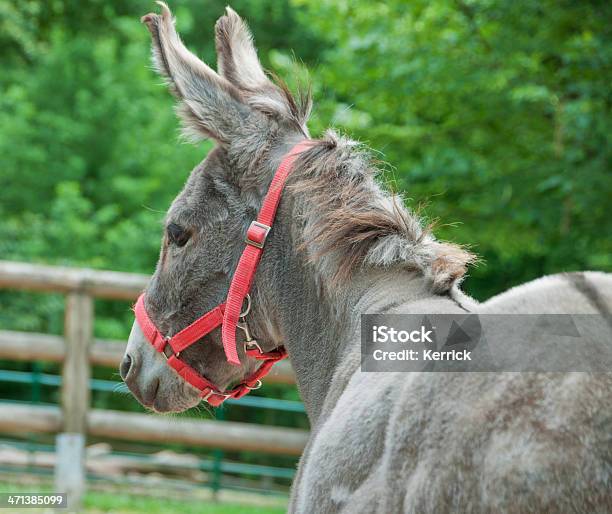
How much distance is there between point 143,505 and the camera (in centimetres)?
660

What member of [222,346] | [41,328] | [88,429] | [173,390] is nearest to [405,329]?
[222,346]

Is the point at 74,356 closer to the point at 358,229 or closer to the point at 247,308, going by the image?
the point at 247,308

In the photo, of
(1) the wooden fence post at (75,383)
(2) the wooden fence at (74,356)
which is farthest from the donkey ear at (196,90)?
(1) the wooden fence post at (75,383)

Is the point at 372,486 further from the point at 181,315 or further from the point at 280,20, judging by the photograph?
the point at 280,20

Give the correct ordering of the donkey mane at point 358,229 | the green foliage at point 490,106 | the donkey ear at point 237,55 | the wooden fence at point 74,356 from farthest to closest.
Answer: the wooden fence at point 74,356 < the green foliage at point 490,106 < the donkey ear at point 237,55 < the donkey mane at point 358,229

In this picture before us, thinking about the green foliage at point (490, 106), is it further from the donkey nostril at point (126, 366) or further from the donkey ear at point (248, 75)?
the donkey nostril at point (126, 366)

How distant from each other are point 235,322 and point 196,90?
Result: 761mm

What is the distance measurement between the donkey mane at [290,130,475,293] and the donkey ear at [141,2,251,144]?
320 millimetres

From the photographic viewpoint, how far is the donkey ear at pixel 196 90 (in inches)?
105

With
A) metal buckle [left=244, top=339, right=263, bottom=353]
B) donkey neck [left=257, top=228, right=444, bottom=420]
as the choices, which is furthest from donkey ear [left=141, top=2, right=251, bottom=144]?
metal buckle [left=244, top=339, right=263, bottom=353]

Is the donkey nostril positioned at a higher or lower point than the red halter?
lower

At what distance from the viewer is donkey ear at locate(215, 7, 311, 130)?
2.77 metres

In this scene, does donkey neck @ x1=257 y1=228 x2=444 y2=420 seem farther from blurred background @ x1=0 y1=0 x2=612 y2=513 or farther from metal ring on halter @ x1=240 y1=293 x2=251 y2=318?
blurred background @ x1=0 y1=0 x2=612 y2=513

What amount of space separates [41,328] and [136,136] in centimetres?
324
